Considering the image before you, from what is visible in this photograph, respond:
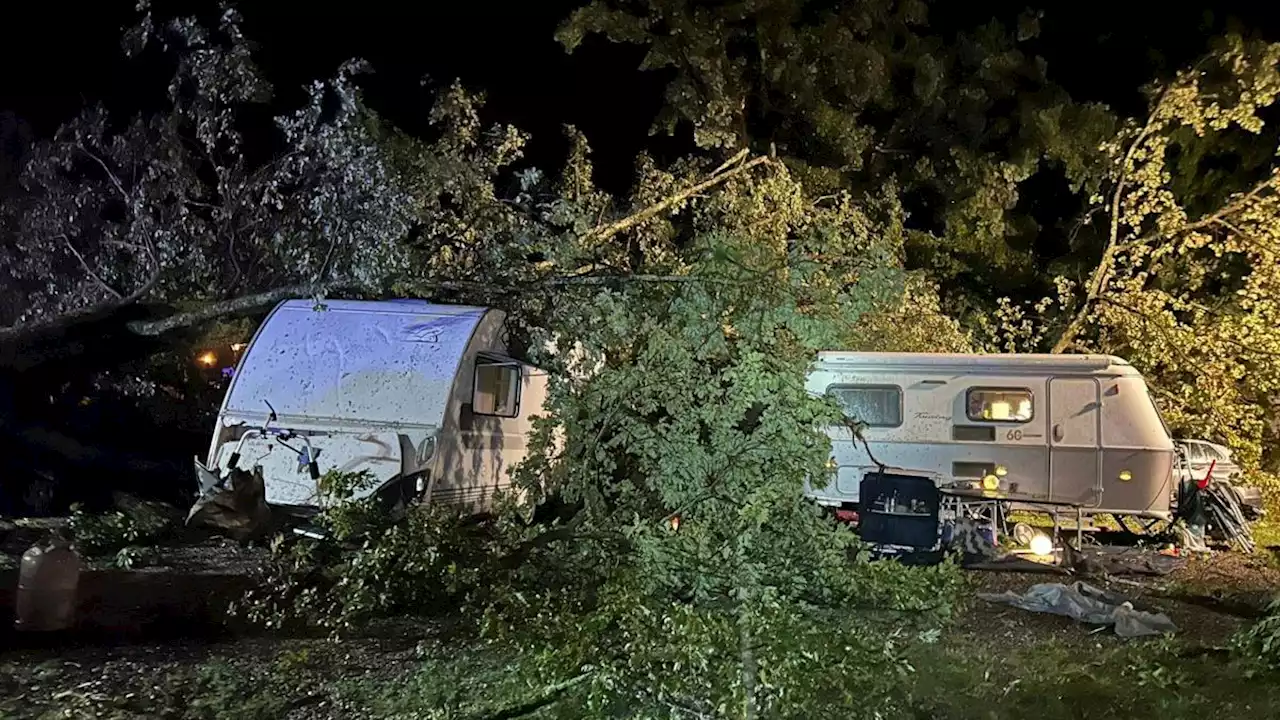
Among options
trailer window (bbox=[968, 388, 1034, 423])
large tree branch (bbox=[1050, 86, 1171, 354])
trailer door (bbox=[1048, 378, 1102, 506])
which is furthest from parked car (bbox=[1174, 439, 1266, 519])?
large tree branch (bbox=[1050, 86, 1171, 354])

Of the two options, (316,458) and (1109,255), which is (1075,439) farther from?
(316,458)

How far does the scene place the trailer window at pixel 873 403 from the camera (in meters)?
10.9

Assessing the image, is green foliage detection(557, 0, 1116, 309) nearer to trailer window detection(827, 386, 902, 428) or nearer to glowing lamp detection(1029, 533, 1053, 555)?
trailer window detection(827, 386, 902, 428)

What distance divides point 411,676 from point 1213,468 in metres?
8.82

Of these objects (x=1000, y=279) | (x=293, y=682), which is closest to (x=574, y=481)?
(x=293, y=682)

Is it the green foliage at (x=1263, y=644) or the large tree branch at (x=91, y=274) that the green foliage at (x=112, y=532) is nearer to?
the large tree branch at (x=91, y=274)

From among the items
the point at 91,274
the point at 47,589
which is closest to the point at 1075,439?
the point at 47,589

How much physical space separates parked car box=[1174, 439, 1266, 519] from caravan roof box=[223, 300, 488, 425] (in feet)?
22.3

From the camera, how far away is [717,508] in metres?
5.87

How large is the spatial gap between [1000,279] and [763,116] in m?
4.02

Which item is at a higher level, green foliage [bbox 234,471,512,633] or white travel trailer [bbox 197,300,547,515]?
white travel trailer [bbox 197,300,547,515]

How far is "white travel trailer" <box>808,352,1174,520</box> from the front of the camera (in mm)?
10188

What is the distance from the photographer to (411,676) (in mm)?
5207

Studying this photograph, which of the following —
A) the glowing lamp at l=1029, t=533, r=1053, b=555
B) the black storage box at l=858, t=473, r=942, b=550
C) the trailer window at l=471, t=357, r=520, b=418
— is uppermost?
the trailer window at l=471, t=357, r=520, b=418
